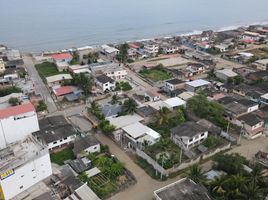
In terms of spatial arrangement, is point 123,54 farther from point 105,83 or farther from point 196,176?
point 196,176

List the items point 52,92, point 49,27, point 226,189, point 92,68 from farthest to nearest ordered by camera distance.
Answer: point 49,27 < point 92,68 < point 52,92 < point 226,189

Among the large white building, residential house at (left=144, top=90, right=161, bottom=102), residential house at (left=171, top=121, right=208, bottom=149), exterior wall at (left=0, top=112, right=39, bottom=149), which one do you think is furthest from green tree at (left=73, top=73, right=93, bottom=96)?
the large white building

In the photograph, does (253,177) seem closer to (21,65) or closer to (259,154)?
(259,154)

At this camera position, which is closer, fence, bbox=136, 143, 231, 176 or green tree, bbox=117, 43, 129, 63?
fence, bbox=136, 143, 231, 176

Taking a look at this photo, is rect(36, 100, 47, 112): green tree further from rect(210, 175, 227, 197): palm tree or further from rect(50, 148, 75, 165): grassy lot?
rect(210, 175, 227, 197): palm tree

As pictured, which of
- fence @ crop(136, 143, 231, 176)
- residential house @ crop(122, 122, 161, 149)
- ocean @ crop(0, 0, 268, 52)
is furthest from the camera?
ocean @ crop(0, 0, 268, 52)

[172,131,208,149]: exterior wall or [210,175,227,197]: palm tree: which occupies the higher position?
[210,175,227,197]: palm tree

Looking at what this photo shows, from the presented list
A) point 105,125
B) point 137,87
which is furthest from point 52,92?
point 105,125
